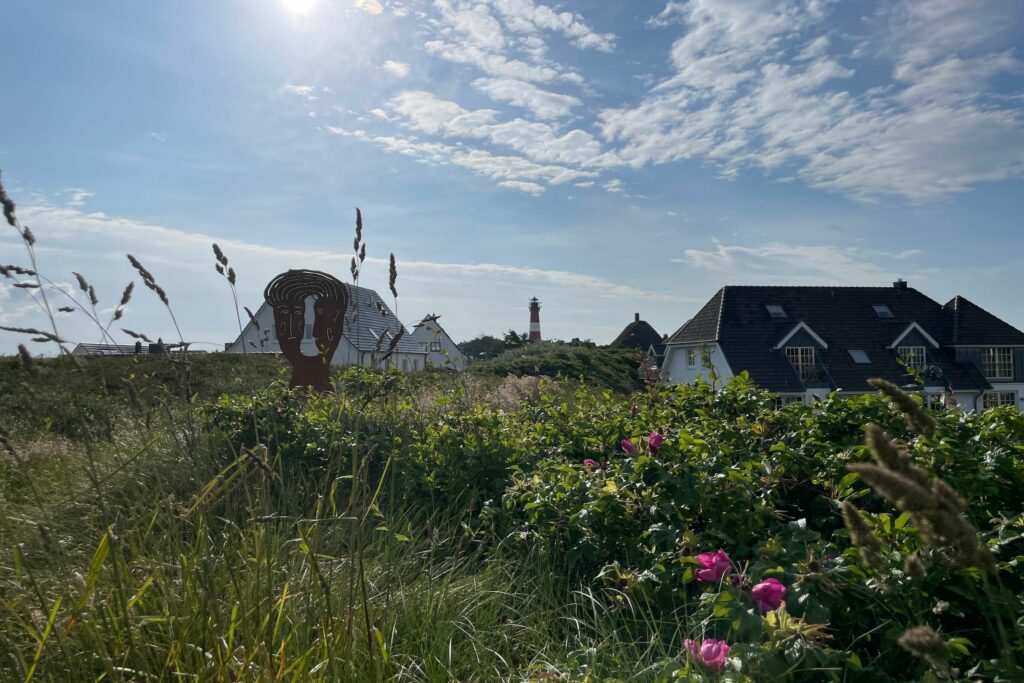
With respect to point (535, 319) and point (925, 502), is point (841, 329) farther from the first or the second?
point (925, 502)

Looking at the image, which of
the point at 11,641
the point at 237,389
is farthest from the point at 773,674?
the point at 237,389

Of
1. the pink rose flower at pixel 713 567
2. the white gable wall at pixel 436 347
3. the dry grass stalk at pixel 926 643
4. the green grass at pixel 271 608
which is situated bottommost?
the green grass at pixel 271 608

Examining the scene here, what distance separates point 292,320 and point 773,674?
813 cm

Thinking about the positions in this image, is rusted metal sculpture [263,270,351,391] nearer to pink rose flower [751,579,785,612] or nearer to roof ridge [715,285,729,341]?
pink rose flower [751,579,785,612]

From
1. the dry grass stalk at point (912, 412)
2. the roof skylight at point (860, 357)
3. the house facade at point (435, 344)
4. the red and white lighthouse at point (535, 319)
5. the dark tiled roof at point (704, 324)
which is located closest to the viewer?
the dry grass stalk at point (912, 412)

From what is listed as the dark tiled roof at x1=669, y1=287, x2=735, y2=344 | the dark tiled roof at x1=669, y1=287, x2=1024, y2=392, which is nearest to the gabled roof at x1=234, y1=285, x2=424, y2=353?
the dark tiled roof at x1=669, y1=287, x2=735, y2=344

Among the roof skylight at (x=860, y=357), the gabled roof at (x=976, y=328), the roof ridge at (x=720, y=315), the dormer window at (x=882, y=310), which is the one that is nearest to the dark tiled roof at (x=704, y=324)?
the roof ridge at (x=720, y=315)

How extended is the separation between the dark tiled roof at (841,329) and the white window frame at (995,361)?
1.77ft

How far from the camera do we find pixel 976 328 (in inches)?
1094

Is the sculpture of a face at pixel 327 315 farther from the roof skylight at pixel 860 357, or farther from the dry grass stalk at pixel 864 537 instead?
the roof skylight at pixel 860 357

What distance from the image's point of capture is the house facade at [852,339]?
26516 mm

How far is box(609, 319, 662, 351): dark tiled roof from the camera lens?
4956 centimetres

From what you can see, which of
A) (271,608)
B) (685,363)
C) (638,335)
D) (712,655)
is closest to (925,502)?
(712,655)

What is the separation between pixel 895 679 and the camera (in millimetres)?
2180
